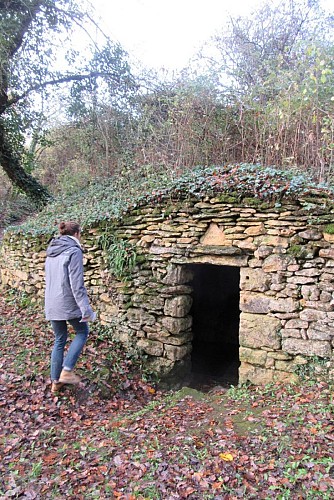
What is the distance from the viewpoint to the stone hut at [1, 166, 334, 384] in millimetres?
4133

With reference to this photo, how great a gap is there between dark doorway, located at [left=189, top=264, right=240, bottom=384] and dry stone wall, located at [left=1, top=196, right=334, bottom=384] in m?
1.89

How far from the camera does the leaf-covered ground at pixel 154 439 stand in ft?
8.59


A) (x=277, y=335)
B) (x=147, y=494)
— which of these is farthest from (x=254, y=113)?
(x=147, y=494)

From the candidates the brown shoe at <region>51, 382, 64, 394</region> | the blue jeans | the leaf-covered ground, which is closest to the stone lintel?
the leaf-covered ground

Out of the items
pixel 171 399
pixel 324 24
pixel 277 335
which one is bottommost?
pixel 171 399

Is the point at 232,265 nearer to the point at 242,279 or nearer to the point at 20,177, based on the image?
the point at 242,279

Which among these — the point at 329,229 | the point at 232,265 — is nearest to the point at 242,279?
the point at 232,265

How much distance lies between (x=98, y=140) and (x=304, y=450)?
8.66 meters

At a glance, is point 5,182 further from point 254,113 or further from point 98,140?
point 254,113

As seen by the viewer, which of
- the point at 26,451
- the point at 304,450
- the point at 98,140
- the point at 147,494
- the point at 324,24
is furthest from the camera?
the point at 98,140

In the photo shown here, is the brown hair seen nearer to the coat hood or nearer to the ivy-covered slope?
the coat hood

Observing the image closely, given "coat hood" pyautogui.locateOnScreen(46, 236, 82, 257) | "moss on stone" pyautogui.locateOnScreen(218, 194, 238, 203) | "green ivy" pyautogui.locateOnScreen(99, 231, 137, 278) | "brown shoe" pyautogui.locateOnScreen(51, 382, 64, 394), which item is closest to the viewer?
"coat hood" pyautogui.locateOnScreen(46, 236, 82, 257)

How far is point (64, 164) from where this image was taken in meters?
11.5

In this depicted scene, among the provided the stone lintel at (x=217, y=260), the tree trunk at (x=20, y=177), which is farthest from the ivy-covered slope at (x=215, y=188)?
the tree trunk at (x=20, y=177)
